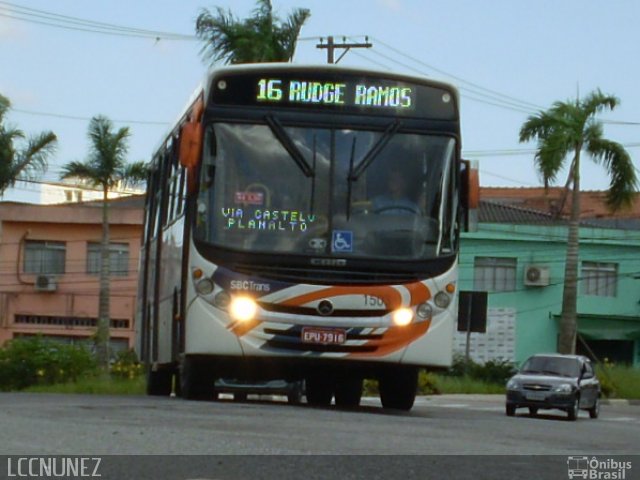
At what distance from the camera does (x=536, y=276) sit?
5762cm

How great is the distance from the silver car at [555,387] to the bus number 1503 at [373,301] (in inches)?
505

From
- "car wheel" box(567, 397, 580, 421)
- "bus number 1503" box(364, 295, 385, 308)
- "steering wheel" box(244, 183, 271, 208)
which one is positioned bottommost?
"car wheel" box(567, 397, 580, 421)

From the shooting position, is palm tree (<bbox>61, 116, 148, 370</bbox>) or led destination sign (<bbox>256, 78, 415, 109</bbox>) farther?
palm tree (<bbox>61, 116, 148, 370</bbox>)

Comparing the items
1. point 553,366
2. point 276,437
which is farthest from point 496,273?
point 276,437

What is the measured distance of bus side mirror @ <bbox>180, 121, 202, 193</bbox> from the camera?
16.3 metres

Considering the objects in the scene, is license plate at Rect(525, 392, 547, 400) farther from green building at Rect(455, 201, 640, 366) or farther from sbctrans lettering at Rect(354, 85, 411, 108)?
green building at Rect(455, 201, 640, 366)

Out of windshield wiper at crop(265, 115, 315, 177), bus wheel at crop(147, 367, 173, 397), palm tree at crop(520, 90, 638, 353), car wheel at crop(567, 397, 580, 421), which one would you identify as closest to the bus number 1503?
windshield wiper at crop(265, 115, 315, 177)

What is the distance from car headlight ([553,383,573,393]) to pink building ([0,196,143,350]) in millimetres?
32770

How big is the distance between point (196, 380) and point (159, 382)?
590 cm

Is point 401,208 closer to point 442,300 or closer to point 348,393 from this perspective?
point 442,300

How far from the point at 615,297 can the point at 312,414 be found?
45.4 meters
